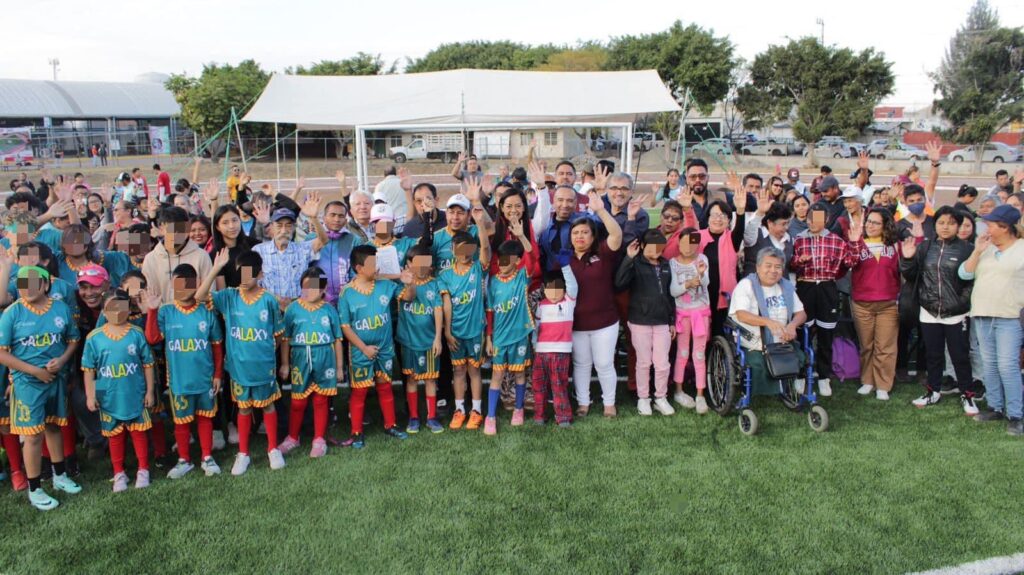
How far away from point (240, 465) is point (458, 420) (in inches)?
63.4

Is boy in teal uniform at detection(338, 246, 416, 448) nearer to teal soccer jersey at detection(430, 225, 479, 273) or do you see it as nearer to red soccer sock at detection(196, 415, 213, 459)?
teal soccer jersey at detection(430, 225, 479, 273)

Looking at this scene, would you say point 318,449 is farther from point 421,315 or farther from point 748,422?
point 748,422

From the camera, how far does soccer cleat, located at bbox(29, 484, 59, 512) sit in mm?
4027

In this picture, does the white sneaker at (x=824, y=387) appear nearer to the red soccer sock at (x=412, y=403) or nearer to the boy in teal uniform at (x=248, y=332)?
the red soccer sock at (x=412, y=403)

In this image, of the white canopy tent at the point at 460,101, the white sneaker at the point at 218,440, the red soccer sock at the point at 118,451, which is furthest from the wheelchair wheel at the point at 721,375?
the white canopy tent at the point at 460,101

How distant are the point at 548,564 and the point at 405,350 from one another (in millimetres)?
2117

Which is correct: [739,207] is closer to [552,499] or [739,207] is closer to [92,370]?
[552,499]

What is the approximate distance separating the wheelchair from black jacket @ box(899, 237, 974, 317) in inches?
39.7

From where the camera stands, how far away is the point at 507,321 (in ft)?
16.2

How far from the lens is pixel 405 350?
5.03 m

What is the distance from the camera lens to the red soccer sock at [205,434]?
445 centimetres

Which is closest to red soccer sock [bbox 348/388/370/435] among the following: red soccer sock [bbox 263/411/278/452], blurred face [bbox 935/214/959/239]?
red soccer sock [bbox 263/411/278/452]

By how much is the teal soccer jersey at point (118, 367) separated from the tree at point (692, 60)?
113 ft

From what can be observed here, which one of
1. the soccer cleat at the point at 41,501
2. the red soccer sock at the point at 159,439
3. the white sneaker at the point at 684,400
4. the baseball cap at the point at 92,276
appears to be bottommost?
the soccer cleat at the point at 41,501
